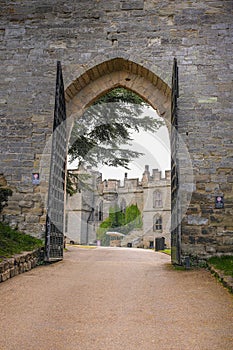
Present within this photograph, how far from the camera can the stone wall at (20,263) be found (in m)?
4.12

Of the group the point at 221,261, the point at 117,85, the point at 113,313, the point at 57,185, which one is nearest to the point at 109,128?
the point at 117,85

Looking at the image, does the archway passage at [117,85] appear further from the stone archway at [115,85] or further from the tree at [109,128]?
the tree at [109,128]

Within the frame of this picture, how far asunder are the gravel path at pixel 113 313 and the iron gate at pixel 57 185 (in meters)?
1.36

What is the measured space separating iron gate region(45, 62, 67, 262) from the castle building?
70.8 feet

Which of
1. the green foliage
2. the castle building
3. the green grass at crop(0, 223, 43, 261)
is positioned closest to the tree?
the green grass at crop(0, 223, 43, 261)

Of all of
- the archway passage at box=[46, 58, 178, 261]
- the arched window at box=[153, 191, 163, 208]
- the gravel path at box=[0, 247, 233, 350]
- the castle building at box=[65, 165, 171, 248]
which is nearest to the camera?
the gravel path at box=[0, 247, 233, 350]

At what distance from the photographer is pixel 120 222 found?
31.5 m

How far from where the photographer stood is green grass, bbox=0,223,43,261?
15.8 ft

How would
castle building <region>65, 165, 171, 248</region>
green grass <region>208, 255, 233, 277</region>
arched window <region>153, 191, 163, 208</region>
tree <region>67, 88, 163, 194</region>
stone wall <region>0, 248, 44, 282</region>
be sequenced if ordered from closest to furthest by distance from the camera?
stone wall <region>0, 248, 44, 282</region> → green grass <region>208, 255, 233, 277</region> → tree <region>67, 88, 163, 194</region> → castle building <region>65, 165, 171, 248</region> → arched window <region>153, 191, 163, 208</region>

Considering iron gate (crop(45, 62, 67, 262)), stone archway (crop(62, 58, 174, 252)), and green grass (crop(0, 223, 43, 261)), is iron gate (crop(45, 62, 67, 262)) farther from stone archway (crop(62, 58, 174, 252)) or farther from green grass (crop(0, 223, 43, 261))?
stone archway (crop(62, 58, 174, 252))

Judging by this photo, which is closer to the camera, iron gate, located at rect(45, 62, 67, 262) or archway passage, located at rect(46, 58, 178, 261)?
iron gate, located at rect(45, 62, 67, 262)

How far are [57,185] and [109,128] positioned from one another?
6052 millimetres

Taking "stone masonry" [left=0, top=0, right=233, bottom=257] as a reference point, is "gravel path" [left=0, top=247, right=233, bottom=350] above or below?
below

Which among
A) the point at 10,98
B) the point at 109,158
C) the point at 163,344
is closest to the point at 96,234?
the point at 109,158
